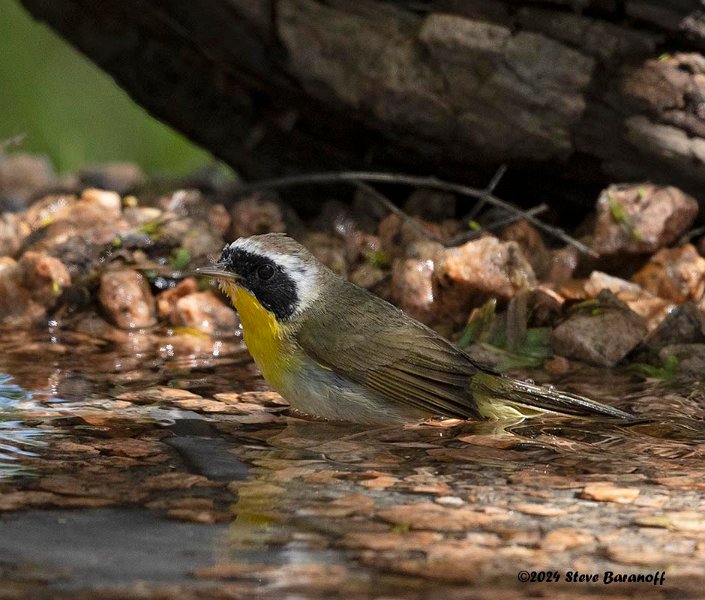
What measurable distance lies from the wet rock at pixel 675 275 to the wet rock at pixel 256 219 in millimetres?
2370

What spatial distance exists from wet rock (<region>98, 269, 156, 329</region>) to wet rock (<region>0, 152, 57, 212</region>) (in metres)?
1.70

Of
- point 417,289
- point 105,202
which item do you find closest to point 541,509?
point 417,289

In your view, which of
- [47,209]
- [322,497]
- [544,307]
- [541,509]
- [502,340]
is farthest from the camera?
[47,209]

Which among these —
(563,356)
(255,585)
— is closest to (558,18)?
(563,356)

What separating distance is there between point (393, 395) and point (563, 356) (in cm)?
150

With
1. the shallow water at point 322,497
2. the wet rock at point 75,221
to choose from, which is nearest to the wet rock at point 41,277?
the wet rock at point 75,221

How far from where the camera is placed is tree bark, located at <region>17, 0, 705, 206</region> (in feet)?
21.8

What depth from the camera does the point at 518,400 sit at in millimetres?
5004

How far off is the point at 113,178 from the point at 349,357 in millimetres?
4173

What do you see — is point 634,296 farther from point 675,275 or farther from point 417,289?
point 417,289

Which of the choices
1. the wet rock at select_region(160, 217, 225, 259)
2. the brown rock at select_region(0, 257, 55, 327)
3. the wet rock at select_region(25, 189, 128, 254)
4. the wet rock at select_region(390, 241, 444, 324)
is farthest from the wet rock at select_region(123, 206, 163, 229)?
the wet rock at select_region(390, 241, 444, 324)

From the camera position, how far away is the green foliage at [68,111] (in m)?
10.5

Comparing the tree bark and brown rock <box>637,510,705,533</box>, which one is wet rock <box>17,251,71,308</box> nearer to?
the tree bark

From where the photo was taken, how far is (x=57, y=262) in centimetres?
693
